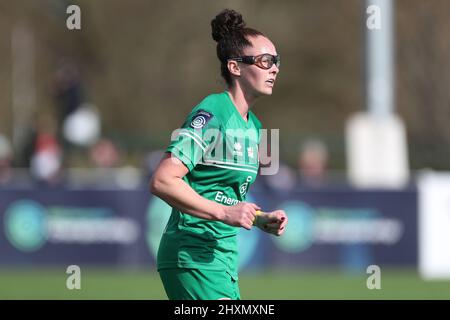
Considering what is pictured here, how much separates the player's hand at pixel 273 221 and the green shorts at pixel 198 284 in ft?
1.16

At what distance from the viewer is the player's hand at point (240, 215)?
5.76 metres

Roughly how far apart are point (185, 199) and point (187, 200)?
0.01 meters

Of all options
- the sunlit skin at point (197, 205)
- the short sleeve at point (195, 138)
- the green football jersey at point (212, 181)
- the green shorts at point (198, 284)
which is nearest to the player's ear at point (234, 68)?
the green football jersey at point (212, 181)

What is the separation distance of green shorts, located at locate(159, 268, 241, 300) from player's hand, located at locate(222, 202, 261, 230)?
18.2 inches

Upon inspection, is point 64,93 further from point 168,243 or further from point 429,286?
point 168,243

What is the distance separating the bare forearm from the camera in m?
5.83

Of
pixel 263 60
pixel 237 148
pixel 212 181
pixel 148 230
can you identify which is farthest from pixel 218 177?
pixel 148 230

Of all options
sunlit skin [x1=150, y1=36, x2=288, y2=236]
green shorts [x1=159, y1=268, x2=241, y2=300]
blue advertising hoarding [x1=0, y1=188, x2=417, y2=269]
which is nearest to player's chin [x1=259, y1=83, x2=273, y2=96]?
sunlit skin [x1=150, y1=36, x2=288, y2=236]

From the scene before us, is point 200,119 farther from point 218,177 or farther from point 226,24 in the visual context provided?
point 226,24

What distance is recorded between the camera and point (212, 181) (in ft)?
20.4

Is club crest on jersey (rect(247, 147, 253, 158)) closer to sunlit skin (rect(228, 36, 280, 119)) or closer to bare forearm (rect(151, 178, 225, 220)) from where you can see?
sunlit skin (rect(228, 36, 280, 119))

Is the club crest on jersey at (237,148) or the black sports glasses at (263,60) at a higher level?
the black sports glasses at (263,60)

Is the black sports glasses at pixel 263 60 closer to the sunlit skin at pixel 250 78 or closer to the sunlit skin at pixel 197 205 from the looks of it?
the sunlit skin at pixel 250 78

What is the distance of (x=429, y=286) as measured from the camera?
13.8 metres
